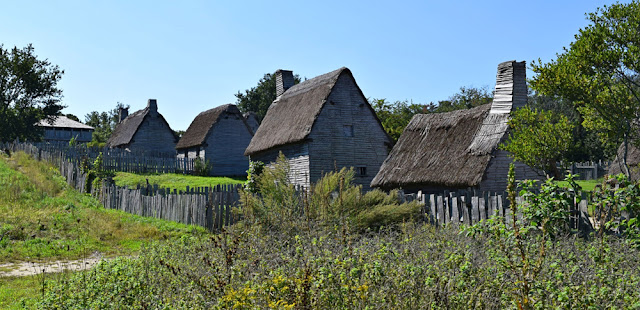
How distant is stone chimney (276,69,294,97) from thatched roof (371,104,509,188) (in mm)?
11897

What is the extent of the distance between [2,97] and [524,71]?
45255 millimetres

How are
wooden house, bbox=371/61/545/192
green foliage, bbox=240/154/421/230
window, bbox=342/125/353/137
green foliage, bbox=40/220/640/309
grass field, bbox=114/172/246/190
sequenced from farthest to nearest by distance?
grass field, bbox=114/172/246/190 < window, bbox=342/125/353/137 < wooden house, bbox=371/61/545/192 < green foliage, bbox=240/154/421/230 < green foliage, bbox=40/220/640/309

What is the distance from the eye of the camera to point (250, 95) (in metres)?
71.1

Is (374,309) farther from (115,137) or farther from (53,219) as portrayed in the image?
(115,137)

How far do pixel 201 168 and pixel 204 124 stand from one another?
5544 mm

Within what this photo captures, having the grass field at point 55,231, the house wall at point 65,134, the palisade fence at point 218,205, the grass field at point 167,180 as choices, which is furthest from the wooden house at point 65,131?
the grass field at point 55,231

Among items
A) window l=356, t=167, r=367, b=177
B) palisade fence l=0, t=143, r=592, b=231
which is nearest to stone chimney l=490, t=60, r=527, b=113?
palisade fence l=0, t=143, r=592, b=231

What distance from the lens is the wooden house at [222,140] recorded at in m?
39.8

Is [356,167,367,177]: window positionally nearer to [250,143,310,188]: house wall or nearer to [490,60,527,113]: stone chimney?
[250,143,310,188]: house wall

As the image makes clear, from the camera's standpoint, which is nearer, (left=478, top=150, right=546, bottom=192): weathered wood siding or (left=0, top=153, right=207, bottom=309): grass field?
(left=0, top=153, right=207, bottom=309): grass field

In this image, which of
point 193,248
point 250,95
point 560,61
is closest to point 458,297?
point 193,248

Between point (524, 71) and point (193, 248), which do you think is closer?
point (193, 248)

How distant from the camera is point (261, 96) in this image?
2761 inches

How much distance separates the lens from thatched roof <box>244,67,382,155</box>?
81.4 feet
